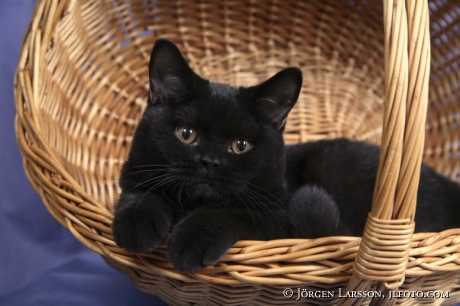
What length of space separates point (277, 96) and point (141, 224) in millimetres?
426

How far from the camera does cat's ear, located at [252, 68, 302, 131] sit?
1.03 meters

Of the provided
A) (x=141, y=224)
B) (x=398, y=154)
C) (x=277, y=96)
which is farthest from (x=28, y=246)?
(x=398, y=154)

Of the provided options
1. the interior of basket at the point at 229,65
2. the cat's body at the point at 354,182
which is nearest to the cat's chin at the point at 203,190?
the cat's body at the point at 354,182

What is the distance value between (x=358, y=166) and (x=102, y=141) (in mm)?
861

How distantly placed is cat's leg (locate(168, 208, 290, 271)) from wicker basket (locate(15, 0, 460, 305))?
35 millimetres

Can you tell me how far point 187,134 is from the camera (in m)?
1.00

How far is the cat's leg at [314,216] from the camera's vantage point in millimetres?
960

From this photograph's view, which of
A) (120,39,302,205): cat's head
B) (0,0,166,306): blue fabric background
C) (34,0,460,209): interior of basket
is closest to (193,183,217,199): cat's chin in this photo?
(120,39,302,205): cat's head

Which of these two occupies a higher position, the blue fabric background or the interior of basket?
the interior of basket

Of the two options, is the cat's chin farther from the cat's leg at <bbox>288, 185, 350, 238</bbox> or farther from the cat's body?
the cat's body

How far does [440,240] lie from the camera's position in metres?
0.89

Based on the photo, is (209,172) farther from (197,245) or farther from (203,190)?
(197,245)

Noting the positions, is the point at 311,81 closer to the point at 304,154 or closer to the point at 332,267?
the point at 304,154

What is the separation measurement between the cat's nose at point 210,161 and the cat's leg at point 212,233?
9 cm
